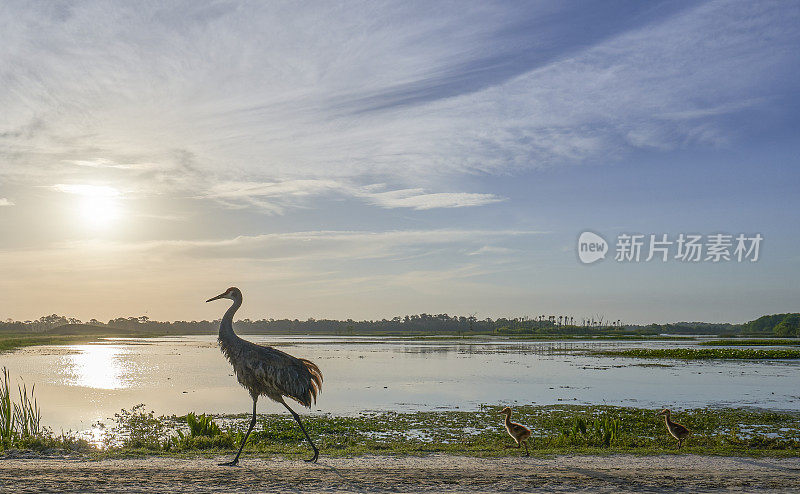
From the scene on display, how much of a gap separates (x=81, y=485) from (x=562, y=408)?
16.6 meters

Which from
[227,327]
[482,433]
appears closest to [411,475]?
[227,327]

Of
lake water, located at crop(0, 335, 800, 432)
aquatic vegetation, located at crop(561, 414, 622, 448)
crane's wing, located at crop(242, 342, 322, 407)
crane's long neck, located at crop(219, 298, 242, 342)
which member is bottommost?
lake water, located at crop(0, 335, 800, 432)

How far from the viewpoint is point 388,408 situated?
73.8ft

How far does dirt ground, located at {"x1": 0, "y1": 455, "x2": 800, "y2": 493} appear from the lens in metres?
9.80

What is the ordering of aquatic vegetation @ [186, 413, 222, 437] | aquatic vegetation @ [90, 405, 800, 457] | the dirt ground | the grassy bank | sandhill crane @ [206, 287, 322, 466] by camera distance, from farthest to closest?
aquatic vegetation @ [186, 413, 222, 437] → aquatic vegetation @ [90, 405, 800, 457] → the grassy bank → sandhill crane @ [206, 287, 322, 466] → the dirt ground

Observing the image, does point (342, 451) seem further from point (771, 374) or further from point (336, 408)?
point (771, 374)

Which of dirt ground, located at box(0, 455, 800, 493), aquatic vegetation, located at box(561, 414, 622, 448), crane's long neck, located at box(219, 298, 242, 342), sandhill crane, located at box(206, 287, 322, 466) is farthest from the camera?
aquatic vegetation, located at box(561, 414, 622, 448)

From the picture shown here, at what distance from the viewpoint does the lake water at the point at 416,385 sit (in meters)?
23.6

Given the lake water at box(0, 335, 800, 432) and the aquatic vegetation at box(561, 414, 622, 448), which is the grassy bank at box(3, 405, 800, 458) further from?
the lake water at box(0, 335, 800, 432)

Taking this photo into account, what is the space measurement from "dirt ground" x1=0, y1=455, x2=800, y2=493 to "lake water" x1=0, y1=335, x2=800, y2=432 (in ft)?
29.3

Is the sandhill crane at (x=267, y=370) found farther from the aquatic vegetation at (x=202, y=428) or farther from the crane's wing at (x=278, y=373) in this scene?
the aquatic vegetation at (x=202, y=428)

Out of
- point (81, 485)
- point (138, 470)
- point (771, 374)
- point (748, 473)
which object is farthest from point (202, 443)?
point (771, 374)

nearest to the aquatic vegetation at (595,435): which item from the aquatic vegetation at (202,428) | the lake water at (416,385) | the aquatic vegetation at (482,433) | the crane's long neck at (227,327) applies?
the aquatic vegetation at (482,433)

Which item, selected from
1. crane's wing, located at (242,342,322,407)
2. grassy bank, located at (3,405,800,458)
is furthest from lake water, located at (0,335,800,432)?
crane's wing, located at (242,342,322,407)
